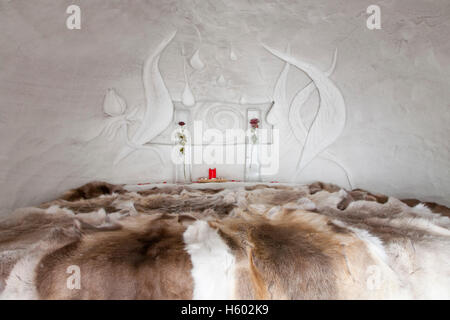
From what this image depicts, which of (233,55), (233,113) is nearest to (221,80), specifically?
(233,55)

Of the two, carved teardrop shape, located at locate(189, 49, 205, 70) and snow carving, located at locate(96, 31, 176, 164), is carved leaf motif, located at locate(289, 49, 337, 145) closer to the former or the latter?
carved teardrop shape, located at locate(189, 49, 205, 70)

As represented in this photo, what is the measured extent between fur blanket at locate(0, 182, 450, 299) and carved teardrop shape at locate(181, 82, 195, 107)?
6.64 ft

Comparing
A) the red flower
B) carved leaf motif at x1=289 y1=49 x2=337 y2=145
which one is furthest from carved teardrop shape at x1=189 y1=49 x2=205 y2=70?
carved leaf motif at x1=289 y1=49 x2=337 y2=145

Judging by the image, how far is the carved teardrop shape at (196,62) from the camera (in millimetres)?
2865

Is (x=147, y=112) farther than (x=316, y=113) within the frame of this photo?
No

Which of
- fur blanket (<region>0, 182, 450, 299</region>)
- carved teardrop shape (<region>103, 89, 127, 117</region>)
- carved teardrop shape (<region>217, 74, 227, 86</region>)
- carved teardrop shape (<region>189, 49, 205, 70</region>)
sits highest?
carved teardrop shape (<region>189, 49, 205, 70</region>)

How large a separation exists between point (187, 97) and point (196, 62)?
0.45 m

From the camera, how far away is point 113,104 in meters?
2.51

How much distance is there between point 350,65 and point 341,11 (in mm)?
583

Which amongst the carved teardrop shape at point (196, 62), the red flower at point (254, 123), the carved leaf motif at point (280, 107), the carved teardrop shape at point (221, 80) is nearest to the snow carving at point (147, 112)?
the carved teardrop shape at point (196, 62)

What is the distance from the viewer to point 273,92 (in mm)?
2984

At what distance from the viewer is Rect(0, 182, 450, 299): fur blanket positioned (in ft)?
2.59

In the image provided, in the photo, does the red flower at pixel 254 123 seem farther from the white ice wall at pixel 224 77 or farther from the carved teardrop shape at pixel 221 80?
the carved teardrop shape at pixel 221 80

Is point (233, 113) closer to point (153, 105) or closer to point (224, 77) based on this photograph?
point (224, 77)
